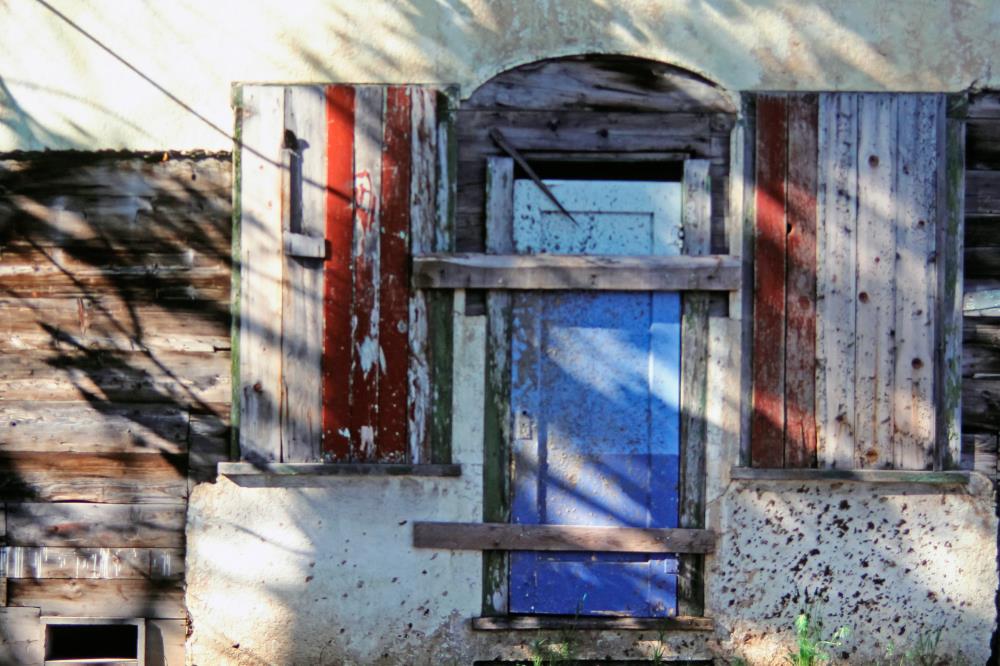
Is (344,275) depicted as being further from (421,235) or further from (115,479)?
(115,479)

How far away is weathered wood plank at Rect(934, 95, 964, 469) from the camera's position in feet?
12.5

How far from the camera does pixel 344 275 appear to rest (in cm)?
382

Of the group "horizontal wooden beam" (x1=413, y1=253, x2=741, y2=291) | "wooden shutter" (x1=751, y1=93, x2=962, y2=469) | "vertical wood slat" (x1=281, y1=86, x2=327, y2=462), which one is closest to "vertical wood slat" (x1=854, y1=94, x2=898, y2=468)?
"wooden shutter" (x1=751, y1=93, x2=962, y2=469)

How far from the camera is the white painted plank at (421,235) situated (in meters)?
3.81

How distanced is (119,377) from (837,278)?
11.3ft

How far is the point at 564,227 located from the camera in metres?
3.89

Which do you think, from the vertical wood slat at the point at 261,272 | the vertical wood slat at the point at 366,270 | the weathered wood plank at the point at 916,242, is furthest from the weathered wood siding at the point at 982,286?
the vertical wood slat at the point at 261,272

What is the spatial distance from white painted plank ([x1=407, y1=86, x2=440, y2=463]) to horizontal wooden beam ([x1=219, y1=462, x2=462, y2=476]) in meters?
0.06

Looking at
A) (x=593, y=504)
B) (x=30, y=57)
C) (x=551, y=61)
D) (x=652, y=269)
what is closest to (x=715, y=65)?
(x=551, y=61)

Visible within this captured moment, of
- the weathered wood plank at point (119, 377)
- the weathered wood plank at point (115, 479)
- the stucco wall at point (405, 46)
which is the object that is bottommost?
the weathered wood plank at point (115, 479)

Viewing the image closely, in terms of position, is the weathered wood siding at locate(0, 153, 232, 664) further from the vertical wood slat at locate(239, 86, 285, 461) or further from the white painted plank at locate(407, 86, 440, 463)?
the white painted plank at locate(407, 86, 440, 463)

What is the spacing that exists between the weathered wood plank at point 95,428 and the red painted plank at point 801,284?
288 centimetres

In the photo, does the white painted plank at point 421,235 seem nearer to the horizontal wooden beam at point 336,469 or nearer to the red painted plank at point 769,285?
the horizontal wooden beam at point 336,469

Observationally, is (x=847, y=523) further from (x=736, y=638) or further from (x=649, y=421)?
(x=649, y=421)
